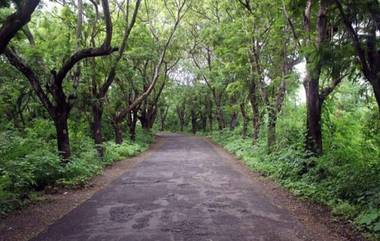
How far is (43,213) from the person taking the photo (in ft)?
25.7

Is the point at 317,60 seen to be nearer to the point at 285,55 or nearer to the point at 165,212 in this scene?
the point at 165,212

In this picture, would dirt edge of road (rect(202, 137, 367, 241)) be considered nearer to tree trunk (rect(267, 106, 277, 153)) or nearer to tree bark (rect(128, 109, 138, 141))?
tree trunk (rect(267, 106, 277, 153))

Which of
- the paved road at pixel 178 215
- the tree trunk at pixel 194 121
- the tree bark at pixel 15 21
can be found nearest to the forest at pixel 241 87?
the tree bark at pixel 15 21

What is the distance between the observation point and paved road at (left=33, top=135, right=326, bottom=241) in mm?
6160

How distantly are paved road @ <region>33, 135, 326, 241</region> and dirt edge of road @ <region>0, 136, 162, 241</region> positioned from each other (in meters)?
0.26

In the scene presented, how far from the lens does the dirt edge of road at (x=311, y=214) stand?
20.8 ft

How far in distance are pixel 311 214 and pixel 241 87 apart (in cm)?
1489

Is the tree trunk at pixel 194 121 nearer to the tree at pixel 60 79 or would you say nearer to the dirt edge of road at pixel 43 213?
the tree at pixel 60 79

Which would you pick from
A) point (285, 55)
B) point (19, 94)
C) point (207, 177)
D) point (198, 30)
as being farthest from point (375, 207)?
point (198, 30)

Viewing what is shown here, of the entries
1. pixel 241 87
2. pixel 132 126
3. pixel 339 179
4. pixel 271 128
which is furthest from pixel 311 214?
pixel 132 126

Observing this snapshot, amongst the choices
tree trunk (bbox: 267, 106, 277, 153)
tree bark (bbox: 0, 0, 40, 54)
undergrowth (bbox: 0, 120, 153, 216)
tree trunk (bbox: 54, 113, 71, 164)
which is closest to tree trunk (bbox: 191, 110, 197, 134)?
tree trunk (bbox: 267, 106, 277, 153)

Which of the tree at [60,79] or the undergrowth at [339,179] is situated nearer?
the undergrowth at [339,179]

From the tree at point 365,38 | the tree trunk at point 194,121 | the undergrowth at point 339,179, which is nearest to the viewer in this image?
the undergrowth at point 339,179

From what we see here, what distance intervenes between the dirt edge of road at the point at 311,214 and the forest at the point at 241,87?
211 mm
